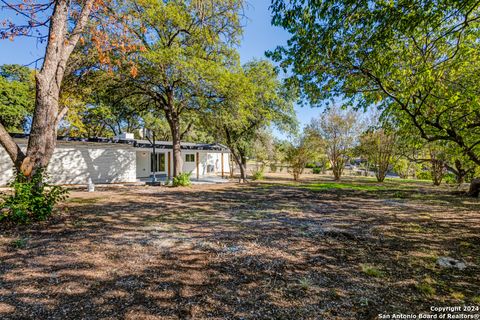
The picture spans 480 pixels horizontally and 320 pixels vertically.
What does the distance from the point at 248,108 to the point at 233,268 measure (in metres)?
12.6

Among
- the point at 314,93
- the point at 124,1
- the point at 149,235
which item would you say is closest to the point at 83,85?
the point at 124,1

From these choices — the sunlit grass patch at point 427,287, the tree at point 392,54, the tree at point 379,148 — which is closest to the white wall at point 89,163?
the tree at point 392,54

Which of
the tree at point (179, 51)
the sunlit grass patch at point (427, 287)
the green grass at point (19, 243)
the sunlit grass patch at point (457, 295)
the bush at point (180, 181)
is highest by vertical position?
the tree at point (179, 51)

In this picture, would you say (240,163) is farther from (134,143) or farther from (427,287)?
(427,287)

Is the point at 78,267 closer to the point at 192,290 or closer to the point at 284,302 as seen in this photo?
the point at 192,290

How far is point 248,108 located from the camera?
14867 millimetres

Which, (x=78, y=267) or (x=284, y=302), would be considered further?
(x=78, y=267)

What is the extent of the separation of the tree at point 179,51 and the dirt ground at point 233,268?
7294mm

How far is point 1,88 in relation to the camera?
69.0 feet

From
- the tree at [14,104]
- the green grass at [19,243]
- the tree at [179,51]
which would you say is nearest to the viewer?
the green grass at [19,243]

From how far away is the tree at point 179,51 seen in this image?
10289 millimetres

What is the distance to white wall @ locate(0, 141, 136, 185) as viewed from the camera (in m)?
14.3

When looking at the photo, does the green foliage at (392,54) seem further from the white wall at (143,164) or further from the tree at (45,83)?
the white wall at (143,164)

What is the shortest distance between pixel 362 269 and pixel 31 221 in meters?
7.01
